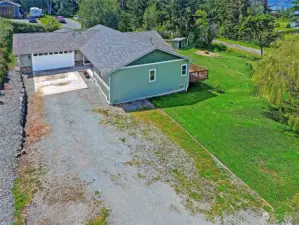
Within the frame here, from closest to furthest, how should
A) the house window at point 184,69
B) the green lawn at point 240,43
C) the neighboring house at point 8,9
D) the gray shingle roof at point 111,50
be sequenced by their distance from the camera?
the gray shingle roof at point 111,50 → the house window at point 184,69 → the green lawn at point 240,43 → the neighboring house at point 8,9

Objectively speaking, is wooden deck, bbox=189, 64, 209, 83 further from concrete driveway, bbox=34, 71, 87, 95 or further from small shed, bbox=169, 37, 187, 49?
small shed, bbox=169, 37, 187, 49

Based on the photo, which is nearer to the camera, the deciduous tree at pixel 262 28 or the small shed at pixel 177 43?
the deciduous tree at pixel 262 28

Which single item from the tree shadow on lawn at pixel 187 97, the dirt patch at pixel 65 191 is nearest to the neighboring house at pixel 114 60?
the tree shadow on lawn at pixel 187 97

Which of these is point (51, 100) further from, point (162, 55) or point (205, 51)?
point (205, 51)

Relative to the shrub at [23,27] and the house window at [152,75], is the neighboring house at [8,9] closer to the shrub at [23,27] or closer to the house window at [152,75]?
the shrub at [23,27]

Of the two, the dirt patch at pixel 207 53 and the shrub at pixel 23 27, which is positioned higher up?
the shrub at pixel 23 27

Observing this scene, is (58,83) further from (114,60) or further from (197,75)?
(197,75)

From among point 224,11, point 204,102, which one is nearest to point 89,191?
point 204,102

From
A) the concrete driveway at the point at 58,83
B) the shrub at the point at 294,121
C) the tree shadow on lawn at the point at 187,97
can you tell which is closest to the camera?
the shrub at the point at 294,121
